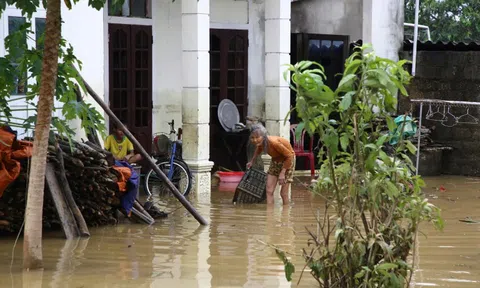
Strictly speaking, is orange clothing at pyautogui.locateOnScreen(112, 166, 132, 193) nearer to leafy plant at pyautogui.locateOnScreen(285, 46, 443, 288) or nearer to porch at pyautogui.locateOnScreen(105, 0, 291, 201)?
porch at pyautogui.locateOnScreen(105, 0, 291, 201)

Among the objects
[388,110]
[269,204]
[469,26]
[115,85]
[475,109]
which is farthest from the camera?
[469,26]

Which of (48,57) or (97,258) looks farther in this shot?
(97,258)

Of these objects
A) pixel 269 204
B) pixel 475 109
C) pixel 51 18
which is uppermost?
pixel 51 18

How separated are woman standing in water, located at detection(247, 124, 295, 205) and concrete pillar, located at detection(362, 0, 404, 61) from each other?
468 centimetres

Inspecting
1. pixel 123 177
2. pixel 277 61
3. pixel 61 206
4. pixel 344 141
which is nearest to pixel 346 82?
pixel 344 141

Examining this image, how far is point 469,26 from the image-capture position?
85.1ft

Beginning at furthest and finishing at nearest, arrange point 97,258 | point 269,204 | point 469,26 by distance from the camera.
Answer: point 469,26, point 269,204, point 97,258

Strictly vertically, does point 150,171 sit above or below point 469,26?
below

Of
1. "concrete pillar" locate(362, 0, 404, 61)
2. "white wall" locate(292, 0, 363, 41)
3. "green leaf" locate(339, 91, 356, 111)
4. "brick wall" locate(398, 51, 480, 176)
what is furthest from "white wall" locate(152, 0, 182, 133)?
"green leaf" locate(339, 91, 356, 111)

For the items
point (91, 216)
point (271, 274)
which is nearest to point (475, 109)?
point (91, 216)

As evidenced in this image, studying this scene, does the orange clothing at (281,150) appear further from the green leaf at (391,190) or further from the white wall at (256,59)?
the green leaf at (391,190)

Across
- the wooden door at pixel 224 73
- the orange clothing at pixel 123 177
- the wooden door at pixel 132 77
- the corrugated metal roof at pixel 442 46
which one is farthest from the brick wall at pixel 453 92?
the orange clothing at pixel 123 177

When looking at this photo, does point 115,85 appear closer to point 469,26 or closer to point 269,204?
point 269,204

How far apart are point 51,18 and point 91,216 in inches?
145
